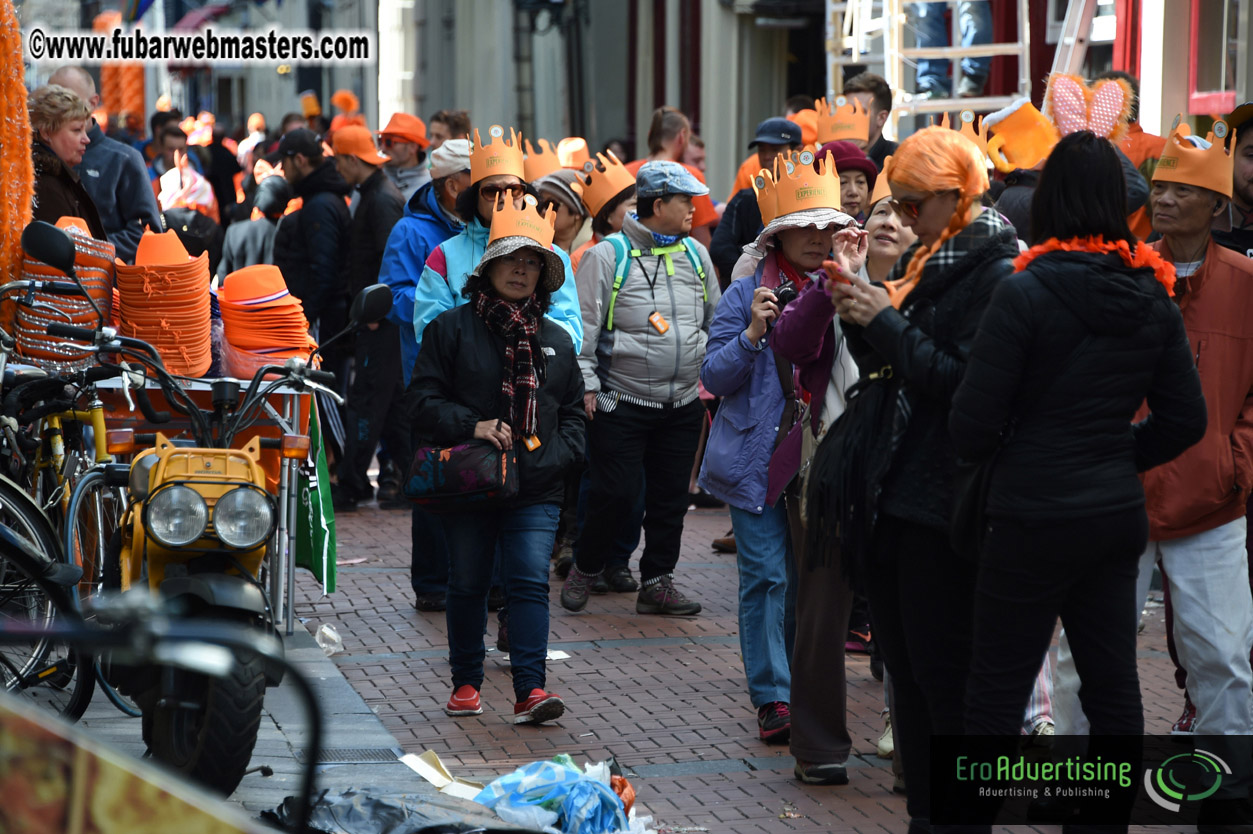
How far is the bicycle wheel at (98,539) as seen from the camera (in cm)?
541

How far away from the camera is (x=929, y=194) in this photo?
417 cm

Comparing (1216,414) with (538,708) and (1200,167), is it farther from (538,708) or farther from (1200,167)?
(538,708)

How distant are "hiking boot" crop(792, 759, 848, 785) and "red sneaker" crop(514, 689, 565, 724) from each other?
1.01 metres

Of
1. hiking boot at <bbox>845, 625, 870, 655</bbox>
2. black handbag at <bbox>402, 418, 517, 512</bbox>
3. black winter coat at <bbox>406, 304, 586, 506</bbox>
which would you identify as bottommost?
hiking boot at <bbox>845, 625, 870, 655</bbox>

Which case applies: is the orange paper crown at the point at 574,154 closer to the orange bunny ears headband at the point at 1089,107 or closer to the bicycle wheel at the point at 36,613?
the orange bunny ears headband at the point at 1089,107

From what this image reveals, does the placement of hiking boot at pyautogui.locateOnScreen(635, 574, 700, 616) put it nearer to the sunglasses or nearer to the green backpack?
the green backpack

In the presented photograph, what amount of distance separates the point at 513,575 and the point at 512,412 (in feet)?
1.94

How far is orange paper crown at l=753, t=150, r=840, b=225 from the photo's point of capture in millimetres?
5543

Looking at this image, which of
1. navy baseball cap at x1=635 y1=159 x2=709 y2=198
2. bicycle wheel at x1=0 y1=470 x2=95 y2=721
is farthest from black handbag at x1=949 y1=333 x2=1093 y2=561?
navy baseball cap at x1=635 y1=159 x2=709 y2=198

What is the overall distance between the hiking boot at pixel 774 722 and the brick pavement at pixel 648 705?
0.05m

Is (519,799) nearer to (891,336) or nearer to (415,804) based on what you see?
(415,804)

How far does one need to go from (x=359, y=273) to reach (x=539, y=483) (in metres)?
5.25

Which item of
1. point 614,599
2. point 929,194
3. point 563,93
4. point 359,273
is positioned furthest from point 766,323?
point 563,93

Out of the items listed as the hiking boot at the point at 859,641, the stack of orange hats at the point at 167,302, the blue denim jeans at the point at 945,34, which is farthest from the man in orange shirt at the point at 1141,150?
the stack of orange hats at the point at 167,302
